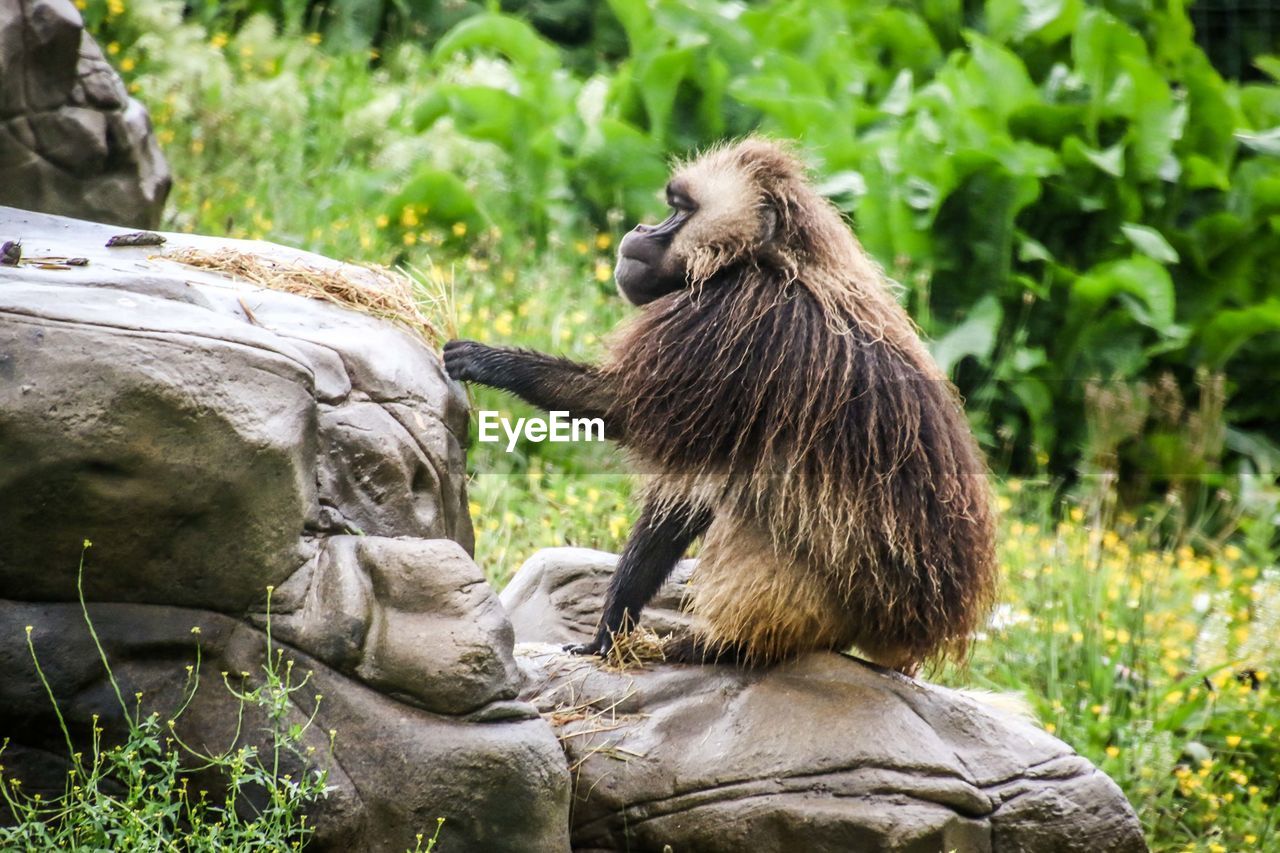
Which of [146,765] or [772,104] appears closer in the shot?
[146,765]

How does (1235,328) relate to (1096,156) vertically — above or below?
→ below

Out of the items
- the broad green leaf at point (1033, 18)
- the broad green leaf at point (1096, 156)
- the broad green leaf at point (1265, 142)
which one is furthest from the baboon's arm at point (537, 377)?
the broad green leaf at point (1265, 142)

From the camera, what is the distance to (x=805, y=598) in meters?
4.31

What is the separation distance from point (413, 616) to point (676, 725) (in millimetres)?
979

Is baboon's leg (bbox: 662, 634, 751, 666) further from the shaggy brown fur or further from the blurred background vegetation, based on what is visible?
the blurred background vegetation

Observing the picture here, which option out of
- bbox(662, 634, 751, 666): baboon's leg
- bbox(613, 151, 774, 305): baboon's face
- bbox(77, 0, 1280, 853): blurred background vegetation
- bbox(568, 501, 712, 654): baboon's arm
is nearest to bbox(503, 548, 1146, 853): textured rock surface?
bbox(662, 634, 751, 666): baboon's leg

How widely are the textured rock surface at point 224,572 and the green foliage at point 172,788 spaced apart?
1.8 inches

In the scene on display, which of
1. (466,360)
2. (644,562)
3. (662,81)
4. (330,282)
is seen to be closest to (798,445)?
(644,562)

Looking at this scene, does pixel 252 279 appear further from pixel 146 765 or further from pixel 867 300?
pixel 867 300

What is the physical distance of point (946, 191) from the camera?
8.71 metres

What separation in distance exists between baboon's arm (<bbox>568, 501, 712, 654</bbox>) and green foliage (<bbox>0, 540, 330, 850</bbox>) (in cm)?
138

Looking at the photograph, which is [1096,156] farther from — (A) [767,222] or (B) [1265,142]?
Result: (A) [767,222]

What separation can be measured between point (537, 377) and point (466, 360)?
9.1 inches

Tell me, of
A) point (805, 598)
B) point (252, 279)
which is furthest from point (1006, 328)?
point (252, 279)
